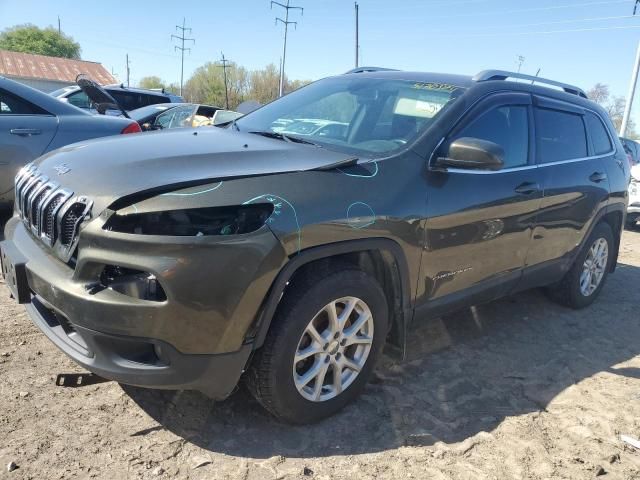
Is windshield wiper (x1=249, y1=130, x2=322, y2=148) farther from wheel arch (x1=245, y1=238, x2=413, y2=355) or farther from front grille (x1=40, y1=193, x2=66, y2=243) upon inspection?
front grille (x1=40, y1=193, x2=66, y2=243)

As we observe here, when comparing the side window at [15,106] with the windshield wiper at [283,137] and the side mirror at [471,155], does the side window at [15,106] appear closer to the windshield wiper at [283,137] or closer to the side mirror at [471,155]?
the windshield wiper at [283,137]

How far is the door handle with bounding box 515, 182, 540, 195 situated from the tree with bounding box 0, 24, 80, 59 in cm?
8027

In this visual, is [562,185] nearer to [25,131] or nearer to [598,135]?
[598,135]

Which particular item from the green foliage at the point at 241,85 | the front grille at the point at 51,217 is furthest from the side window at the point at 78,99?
the green foliage at the point at 241,85

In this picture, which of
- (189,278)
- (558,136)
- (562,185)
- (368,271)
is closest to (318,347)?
(368,271)

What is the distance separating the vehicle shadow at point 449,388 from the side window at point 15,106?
334 centimetres

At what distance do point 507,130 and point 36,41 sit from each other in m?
82.2

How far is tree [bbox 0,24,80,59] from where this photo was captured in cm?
7050

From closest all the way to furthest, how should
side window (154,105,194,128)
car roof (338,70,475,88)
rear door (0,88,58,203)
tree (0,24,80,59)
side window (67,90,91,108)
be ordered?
car roof (338,70,475,88) < rear door (0,88,58,203) < side window (154,105,194,128) < side window (67,90,91,108) < tree (0,24,80,59)

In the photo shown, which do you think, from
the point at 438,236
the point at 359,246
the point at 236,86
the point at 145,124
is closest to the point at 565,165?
the point at 438,236

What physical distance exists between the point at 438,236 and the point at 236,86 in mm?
62393

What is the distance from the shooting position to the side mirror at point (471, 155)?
112 inches

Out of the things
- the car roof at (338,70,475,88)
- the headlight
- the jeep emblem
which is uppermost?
the car roof at (338,70,475,88)

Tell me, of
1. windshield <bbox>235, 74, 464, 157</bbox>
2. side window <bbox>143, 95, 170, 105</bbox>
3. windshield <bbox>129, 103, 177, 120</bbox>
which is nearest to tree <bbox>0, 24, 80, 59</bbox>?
side window <bbox>143, 95, 170, 105</bbox>
